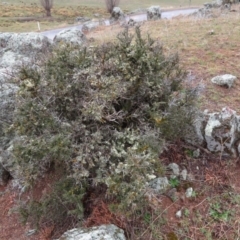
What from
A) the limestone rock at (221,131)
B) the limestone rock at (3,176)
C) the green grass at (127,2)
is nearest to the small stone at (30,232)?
the limestone rock at (3,176)

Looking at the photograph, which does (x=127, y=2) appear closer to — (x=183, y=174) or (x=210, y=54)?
(x=210, y=54)

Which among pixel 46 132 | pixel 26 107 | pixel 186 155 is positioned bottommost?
pixel 186 155

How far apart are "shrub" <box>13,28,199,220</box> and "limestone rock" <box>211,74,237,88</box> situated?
156cm

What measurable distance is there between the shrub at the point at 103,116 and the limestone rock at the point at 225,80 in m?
1.56

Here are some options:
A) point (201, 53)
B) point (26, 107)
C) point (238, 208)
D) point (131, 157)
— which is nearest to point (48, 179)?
point (26, 107)

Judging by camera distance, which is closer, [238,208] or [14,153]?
[14,153]

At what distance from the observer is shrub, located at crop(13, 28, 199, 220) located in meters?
3.12

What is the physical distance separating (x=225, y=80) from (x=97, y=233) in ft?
11.7

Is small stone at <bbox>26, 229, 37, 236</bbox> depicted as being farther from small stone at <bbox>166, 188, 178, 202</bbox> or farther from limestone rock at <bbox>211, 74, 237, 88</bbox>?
limestone rock at <bbox>211, 74, 237, 88</bbox>

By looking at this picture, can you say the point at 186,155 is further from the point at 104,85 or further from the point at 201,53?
the point at 201,53

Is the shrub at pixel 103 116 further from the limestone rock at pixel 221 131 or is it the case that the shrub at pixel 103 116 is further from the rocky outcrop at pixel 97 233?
the limestone rock at pixel 221 131

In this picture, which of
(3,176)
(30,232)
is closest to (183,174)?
(30,232)

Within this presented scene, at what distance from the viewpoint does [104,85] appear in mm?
3430

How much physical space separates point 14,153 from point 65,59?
1.30 m
